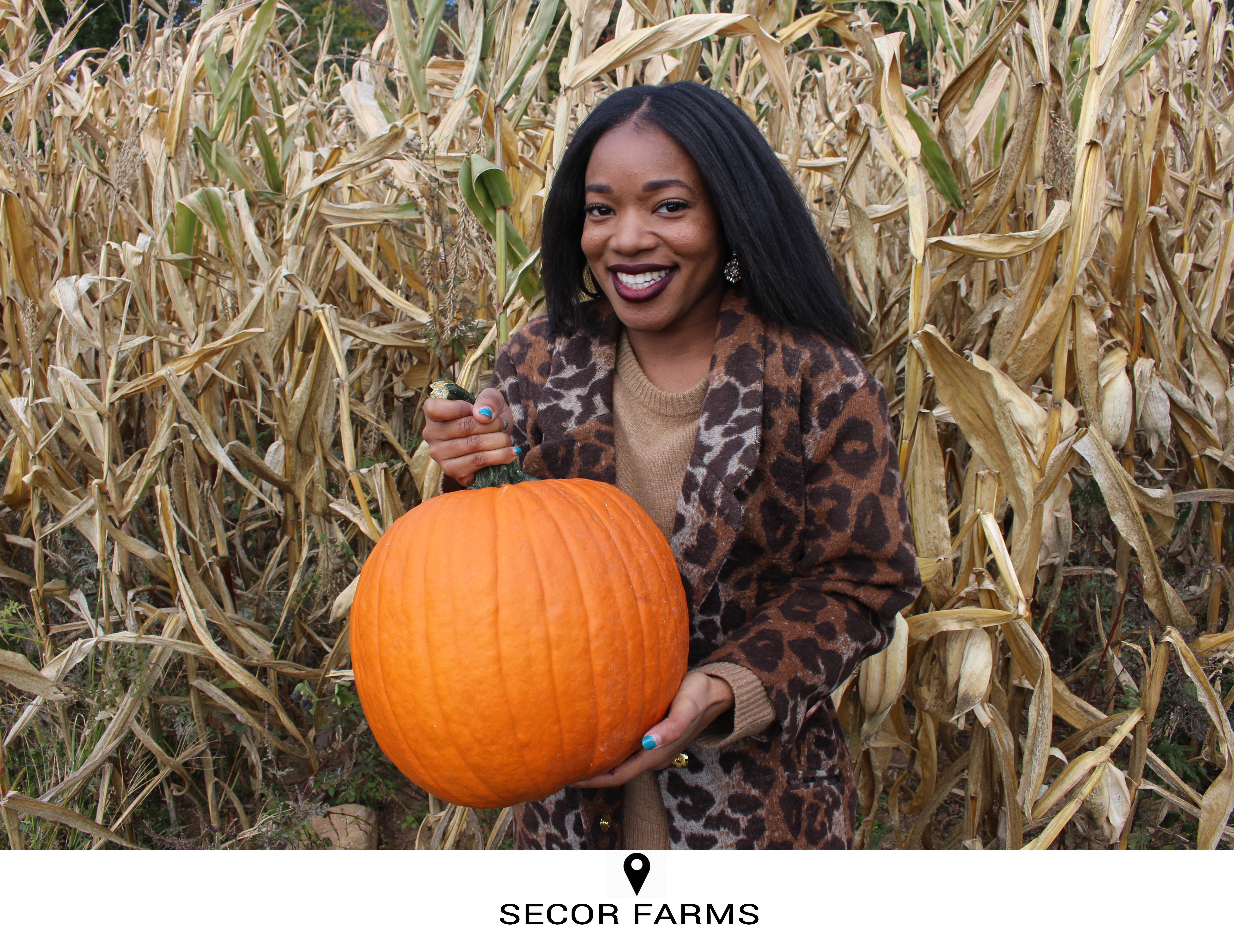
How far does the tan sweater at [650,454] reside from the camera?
4.24ft

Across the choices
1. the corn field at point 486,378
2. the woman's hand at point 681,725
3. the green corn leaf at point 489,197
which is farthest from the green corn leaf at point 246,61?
the woman's hand at point 681,725

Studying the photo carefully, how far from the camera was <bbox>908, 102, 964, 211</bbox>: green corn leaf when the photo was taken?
1.31m

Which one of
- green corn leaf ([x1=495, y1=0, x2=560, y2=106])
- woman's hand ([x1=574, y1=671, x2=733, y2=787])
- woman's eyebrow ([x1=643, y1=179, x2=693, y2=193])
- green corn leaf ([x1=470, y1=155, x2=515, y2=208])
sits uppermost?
green corn leaf ([x1=495, y1=0, x2=560, y2=106])

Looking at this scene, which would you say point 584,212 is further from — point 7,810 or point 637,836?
point 7,810

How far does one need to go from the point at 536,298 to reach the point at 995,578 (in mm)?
1089

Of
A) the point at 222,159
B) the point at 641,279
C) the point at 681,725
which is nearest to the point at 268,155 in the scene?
the point at 222,159

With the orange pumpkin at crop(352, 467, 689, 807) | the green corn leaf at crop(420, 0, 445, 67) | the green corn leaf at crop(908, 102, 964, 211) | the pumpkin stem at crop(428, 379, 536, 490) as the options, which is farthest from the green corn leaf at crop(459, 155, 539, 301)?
the green corn leaf at crop(908, 102, 964, 211)

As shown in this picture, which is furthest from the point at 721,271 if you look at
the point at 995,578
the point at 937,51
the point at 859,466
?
the point at 937,51

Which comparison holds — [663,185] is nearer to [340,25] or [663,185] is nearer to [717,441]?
[717,441]

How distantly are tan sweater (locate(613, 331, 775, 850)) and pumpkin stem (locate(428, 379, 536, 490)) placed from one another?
0.21m

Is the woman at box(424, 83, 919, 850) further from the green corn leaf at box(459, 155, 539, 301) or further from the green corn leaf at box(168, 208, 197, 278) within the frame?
the green corn leaf at box(168, 208, 197, 278)

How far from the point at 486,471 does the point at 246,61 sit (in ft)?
4.06

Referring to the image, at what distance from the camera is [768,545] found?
127cm
